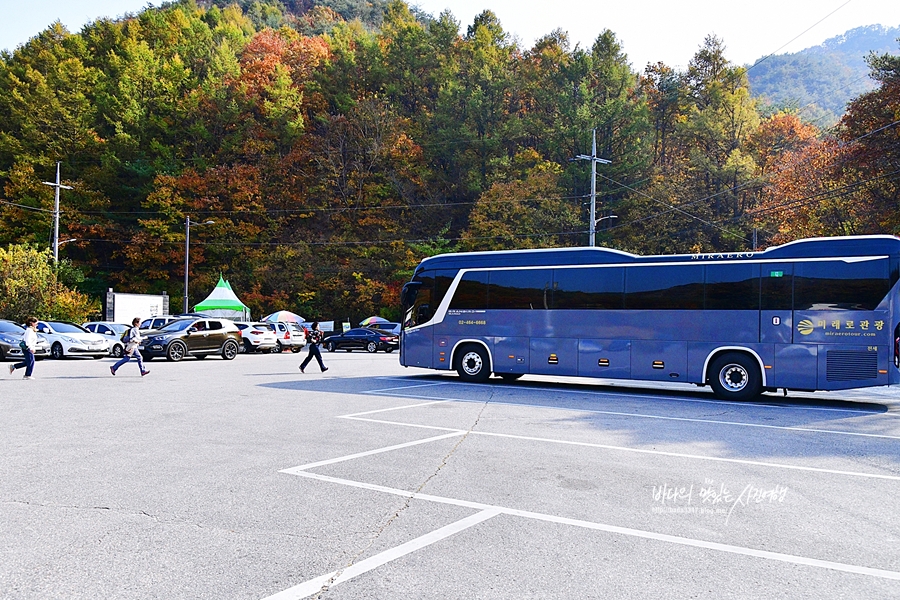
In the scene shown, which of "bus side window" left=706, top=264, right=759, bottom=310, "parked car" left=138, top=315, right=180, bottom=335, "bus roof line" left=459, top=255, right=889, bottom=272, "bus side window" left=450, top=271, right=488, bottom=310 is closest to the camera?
"bus roof line" left=459, top=255, right=889, bottom=272

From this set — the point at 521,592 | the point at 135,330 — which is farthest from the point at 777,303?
the point at 135,330

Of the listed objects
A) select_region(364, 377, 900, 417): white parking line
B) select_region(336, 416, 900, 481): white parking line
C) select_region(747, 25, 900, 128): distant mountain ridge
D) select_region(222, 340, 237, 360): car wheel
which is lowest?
select_region(364, 377, 900, 417): white parking line

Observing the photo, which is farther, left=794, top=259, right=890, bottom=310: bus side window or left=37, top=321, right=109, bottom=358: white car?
left=37, top=321, right=109, bottom=358: white car

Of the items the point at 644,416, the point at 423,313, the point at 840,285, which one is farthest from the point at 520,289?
the point at 840,285

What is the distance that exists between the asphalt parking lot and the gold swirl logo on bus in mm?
2403

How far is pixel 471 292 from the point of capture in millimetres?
20594

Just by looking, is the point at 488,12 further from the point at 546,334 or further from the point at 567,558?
the point at 567,558

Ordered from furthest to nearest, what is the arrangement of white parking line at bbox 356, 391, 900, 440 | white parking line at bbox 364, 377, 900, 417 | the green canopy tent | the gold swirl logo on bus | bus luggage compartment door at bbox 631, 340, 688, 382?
1. the green canopy tent
2. bus luggage compartment door at bbox 631, 340, 688, 382
3. the gold swirl logo on bus
4. white parking line at bbox 364, 377, 900, 417
5. white parking line at bbox 356, 391, 900, 440

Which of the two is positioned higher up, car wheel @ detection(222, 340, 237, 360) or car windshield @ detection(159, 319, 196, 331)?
car windshield @ detection(159, 319, 196, 331)

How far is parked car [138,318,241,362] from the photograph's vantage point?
95.5 feet

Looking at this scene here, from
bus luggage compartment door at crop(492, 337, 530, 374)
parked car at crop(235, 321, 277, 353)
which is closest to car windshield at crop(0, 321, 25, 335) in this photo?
parked car at crop(235, 321, 277, 353)

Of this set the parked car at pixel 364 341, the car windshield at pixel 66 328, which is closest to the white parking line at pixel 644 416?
the car windshield at pixel 66 328

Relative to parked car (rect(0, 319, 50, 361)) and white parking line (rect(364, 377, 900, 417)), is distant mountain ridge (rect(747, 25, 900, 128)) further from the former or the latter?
parked car (rect(0, 319, 50, 361))

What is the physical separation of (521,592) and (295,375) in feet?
Result: 60.3
